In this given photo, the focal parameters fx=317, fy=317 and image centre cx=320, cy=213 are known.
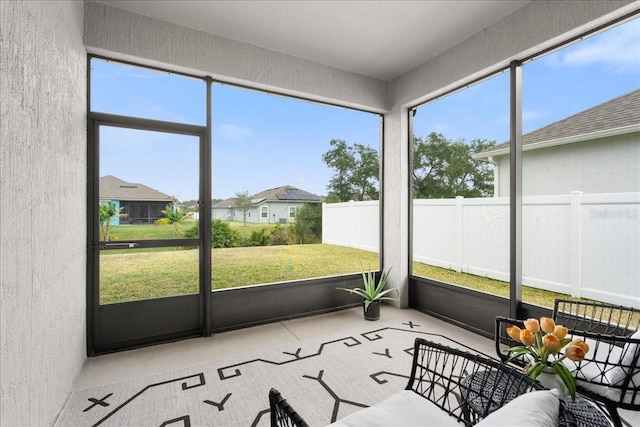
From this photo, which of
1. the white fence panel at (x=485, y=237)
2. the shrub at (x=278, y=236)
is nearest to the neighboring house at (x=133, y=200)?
the shrub at (x=278, y=236)

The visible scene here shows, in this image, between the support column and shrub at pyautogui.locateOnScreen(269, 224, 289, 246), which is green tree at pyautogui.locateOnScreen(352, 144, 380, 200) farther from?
shrub at pyautogui.locateOnScreen(269, 224, 289, 246)

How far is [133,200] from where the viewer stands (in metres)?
2.88

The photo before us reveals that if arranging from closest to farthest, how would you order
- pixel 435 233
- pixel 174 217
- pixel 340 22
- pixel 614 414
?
pixel 614 414
pixel 340 22
pixel 174 217
pixel 435 233

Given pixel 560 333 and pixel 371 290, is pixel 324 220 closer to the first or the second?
pixel 371 290

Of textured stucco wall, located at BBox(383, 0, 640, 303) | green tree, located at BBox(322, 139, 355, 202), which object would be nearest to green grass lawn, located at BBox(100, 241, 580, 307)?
textured stucco wall, located at BBox(383, 0, 640, 303)

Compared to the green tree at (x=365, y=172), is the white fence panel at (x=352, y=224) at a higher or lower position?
lower

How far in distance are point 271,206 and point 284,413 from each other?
2.70m

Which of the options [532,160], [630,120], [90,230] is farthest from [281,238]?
[630,120]

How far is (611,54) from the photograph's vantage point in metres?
2.27

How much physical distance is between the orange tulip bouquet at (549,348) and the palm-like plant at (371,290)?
222 cm

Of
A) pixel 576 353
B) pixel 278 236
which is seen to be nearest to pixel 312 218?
pixel 278 236

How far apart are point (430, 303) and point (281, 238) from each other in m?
1.93

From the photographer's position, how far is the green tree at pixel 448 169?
3227 millimetres

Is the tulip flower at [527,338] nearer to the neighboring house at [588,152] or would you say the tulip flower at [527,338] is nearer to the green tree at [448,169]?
the neighboring house at [588,152]
